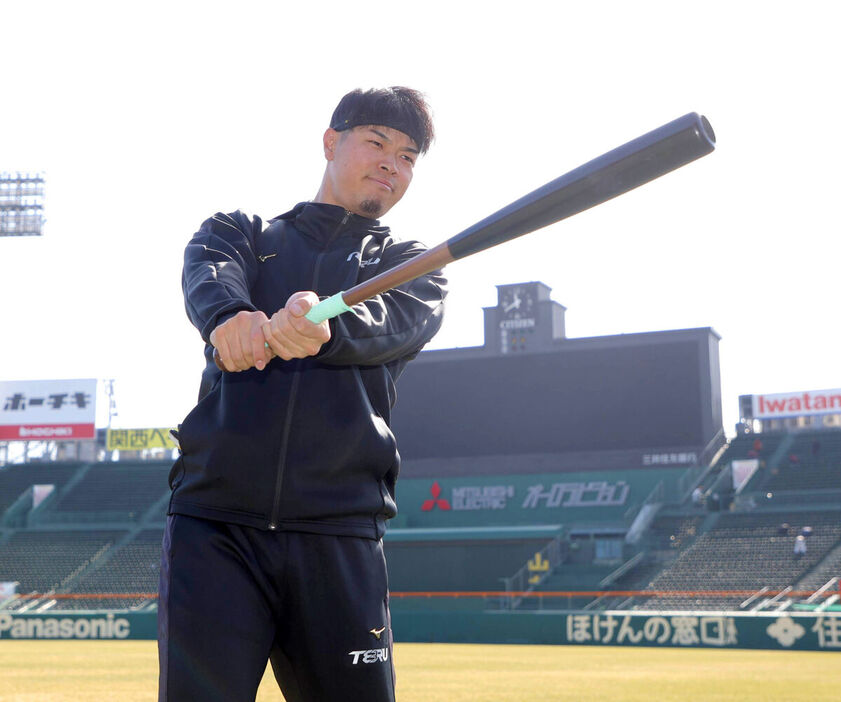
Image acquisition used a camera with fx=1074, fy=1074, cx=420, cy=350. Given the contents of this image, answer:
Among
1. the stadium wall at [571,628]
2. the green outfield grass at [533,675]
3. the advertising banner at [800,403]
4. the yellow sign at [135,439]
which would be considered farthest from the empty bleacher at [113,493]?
the advertising banner at [800,403]

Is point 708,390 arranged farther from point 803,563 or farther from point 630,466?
point 803,563

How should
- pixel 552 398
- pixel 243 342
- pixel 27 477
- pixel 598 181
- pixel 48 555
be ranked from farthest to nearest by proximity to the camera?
pixel 27 477, pixel 48 555, pixel 552 398, pixel 243 342, pixel 598 181

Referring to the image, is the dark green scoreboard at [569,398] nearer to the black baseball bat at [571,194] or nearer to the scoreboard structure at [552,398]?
the scoreboard structure at [552,398]

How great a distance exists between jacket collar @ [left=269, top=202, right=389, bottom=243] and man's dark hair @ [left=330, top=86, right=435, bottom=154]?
0.91 ft

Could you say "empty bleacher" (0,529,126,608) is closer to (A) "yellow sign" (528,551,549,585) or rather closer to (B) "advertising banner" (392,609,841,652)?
(B) "advertising banner" (392,609,841,652)

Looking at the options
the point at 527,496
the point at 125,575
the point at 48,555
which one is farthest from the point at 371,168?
the point at 48,555

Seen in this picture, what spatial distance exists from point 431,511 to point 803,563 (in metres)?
11.8

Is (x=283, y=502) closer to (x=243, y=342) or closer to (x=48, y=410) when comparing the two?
(x=243, y=342)

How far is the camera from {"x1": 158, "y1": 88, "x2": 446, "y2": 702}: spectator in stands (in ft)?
9.30

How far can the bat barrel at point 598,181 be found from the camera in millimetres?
2324

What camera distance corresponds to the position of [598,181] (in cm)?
251

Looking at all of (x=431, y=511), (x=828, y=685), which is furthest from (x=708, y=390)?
(x=828, y=685)

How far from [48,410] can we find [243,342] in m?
46.6

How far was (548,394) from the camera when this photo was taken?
1230 inches
